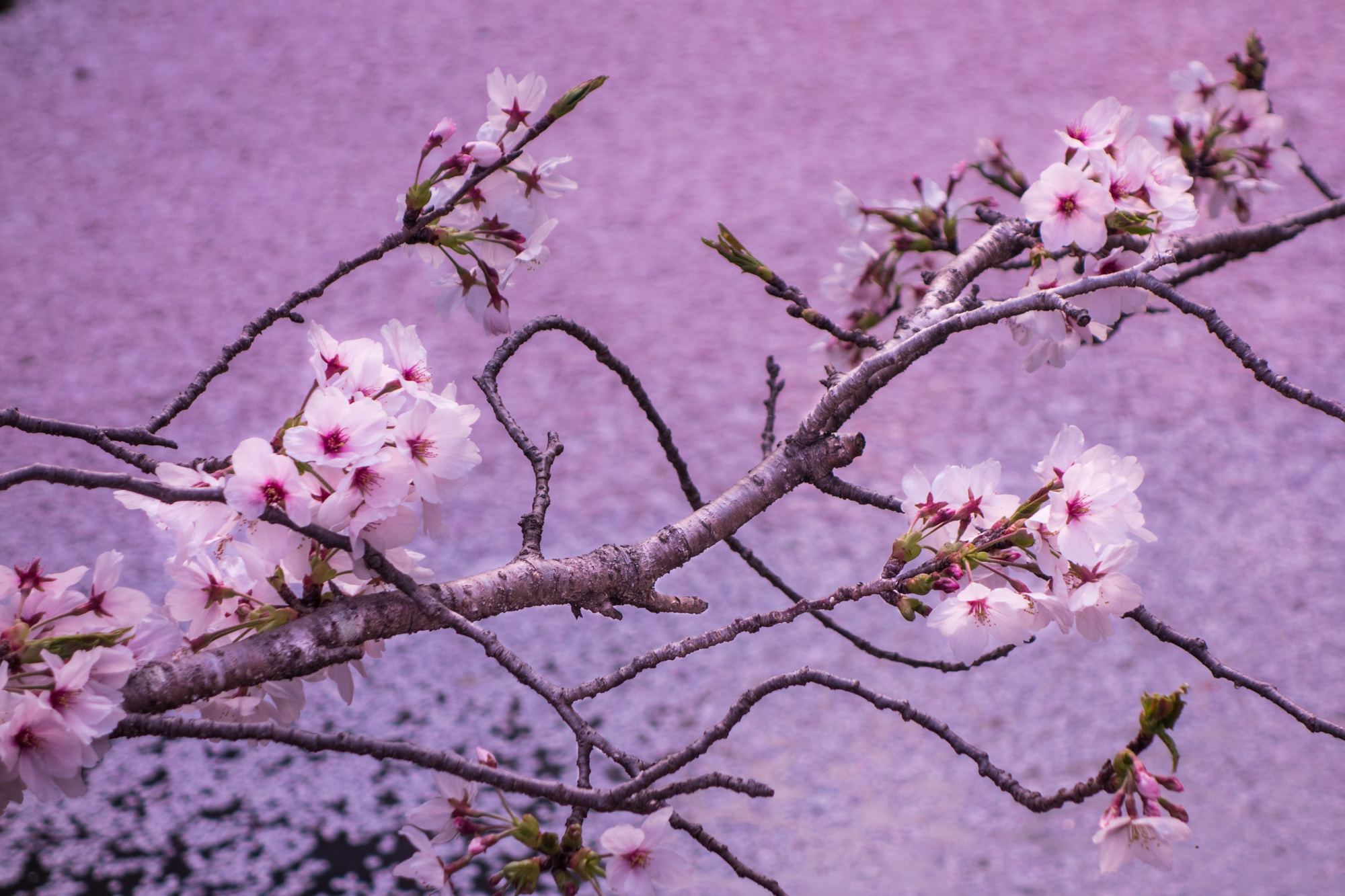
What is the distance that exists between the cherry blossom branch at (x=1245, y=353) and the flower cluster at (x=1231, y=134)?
49 centimetres

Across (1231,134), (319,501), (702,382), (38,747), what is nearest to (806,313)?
(319,501)

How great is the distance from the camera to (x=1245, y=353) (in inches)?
17.3

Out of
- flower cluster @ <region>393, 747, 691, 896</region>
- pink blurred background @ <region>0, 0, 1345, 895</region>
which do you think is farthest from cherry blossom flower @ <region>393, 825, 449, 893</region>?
pink blurred background @ <region>0, 0, 1345, 895</region>

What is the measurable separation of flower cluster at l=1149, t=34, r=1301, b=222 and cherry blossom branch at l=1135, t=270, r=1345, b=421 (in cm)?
49

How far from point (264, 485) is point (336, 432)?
3 centimetres

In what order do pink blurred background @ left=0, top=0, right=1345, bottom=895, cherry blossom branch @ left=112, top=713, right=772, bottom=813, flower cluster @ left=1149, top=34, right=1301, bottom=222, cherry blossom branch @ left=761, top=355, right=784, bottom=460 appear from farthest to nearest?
pink blurred background @ left=0, top=0, right=1345, bottom=895, flower cluster @ left=1149, top=34, right=1301, bottom=222, cherry blossom branch @ left=761, top=355, right=784, bottom=460, cherry blossom branch @ left=112, top=713, right=772, bottom=813

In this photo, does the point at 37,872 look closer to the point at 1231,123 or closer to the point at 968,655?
the point at 968,655

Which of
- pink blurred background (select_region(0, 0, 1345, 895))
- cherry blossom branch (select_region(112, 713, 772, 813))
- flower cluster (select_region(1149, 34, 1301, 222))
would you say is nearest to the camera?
cherry blossom branch (select_region(112, 713, 772, 813))

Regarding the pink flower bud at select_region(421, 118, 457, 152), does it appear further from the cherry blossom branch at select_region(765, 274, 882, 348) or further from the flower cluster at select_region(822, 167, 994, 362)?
the flower cluster at select_region(822, 167, 994, 362)

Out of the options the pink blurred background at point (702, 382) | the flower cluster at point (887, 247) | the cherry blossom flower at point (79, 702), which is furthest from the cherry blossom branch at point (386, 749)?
the pink blurred background at point (702, 382)

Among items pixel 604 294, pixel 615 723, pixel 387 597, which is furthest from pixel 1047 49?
pixel 387 597

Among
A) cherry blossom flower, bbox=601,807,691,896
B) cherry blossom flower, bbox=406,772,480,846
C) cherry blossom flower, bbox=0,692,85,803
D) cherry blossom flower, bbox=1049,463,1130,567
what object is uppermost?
cherry blossom flower, bbox=1049,463,1130,567

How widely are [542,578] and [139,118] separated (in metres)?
4.22

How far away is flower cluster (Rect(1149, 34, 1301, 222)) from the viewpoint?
0.88 meters
